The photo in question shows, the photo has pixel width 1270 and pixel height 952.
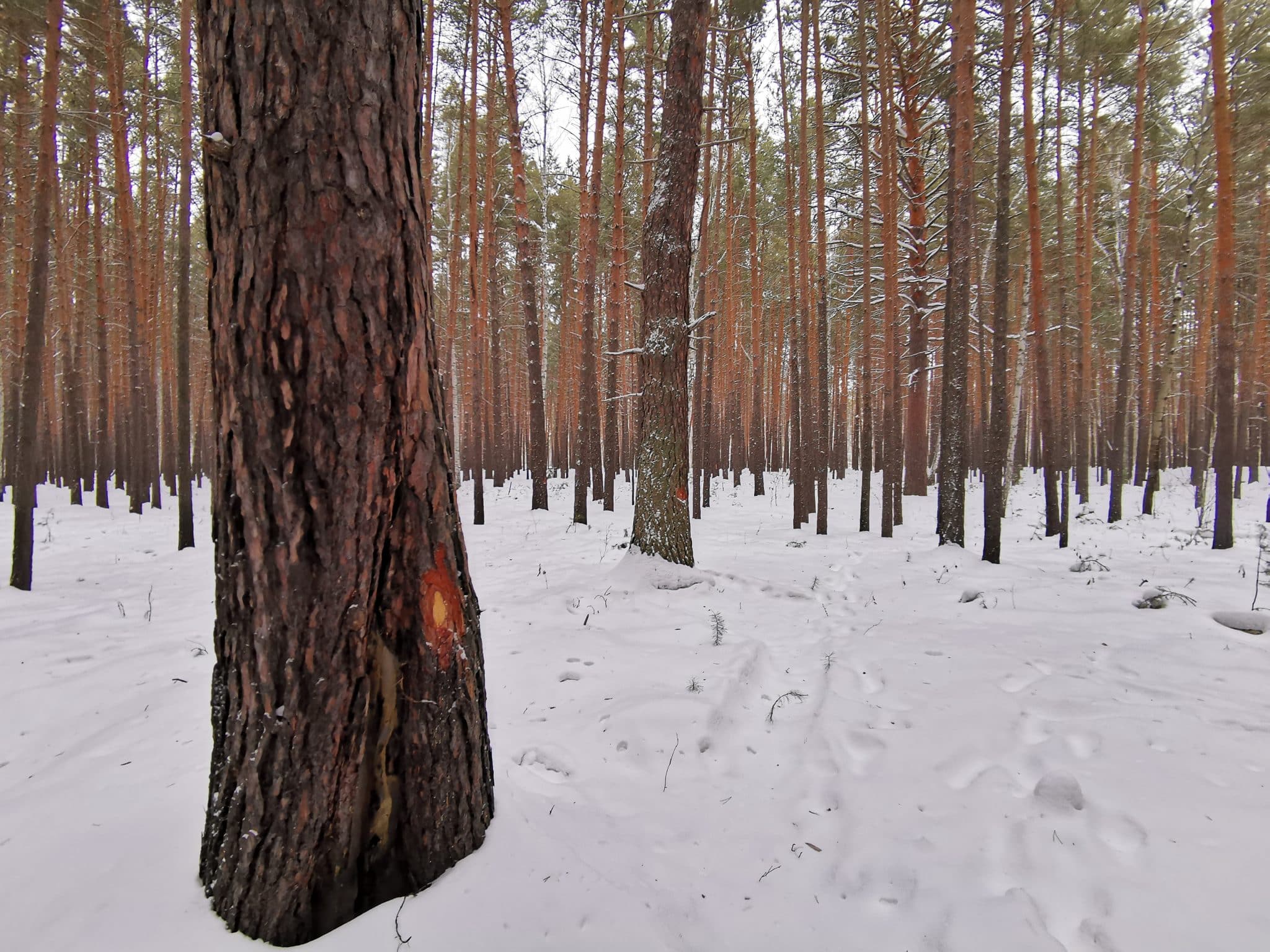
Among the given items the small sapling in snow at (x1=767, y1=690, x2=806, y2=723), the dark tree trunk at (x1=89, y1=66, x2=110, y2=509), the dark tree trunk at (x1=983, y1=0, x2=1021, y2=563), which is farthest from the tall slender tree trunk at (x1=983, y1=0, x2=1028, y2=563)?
the dark tree trunk at (x1=89, y1=66, x2=110, y2=509)

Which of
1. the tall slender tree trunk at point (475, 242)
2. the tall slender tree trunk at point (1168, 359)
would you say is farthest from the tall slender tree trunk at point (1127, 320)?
the tall slender tree trunk at point (475, 242)

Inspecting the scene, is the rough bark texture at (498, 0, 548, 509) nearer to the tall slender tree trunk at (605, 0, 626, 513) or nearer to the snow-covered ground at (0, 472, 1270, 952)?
the tall slender tree trunk at (605, 0, 626, 513)

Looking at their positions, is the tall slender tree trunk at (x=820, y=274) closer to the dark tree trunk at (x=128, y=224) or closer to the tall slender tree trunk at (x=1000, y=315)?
the tall slender tree trunk at (x=1000, y=315)

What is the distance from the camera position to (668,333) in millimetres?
5246

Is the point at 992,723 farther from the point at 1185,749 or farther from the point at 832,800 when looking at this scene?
the point at 832,800

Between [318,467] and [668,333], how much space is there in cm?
421

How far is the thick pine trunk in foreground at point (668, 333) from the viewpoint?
5125 mm

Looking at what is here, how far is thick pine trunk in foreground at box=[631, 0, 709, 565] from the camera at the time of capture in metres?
5.12

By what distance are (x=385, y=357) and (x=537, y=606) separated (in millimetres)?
3521

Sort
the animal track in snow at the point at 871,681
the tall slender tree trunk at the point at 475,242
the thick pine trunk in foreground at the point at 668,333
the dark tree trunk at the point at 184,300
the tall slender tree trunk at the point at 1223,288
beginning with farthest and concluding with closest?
the tall slender tree trunk at the point at 475,242 → the dark tree trunk at the point at 184,300 → the tall slender tree trunk at the point at 1223,288 → the thick pine trunk in foreground at the point at 668,333 → the animal track in snow at the point at 871,681

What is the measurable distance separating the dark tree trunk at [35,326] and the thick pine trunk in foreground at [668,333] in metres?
5.93

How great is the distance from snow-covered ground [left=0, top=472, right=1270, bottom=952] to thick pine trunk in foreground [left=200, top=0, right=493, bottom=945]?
0.23 m

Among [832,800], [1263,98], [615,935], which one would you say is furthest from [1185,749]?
[1263,98]

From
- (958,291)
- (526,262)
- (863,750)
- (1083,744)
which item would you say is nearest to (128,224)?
(526,262)
